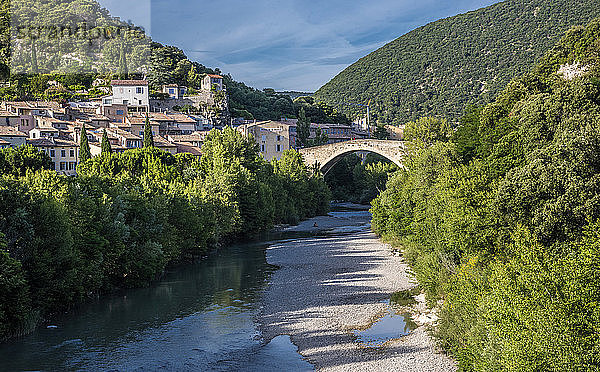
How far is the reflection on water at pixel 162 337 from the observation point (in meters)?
18.0

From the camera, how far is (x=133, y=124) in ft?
264

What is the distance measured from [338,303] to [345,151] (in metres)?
53.8

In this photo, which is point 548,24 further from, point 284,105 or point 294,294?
point 294,294

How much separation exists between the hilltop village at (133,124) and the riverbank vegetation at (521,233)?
42.2m

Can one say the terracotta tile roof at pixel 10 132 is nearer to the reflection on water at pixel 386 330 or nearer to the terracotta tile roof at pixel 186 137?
the terracotta tile roof at pixel 186 137

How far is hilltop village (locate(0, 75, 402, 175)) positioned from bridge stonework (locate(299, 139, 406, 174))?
5598mm

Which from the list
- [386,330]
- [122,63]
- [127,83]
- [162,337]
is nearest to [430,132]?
[386,330]

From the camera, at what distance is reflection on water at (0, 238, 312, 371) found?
1798 cm

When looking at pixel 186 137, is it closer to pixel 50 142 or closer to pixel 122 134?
pixel 122 134

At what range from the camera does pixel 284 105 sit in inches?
4840

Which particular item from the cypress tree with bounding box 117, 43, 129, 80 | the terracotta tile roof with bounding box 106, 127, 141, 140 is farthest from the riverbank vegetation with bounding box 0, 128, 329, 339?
the cypress tree with bounding box 117, 43, 129, 80

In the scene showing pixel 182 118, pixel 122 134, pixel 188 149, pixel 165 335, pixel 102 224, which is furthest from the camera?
pixel 182 118

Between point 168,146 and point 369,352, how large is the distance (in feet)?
191

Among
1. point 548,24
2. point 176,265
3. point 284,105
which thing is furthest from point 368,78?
point 176,265
